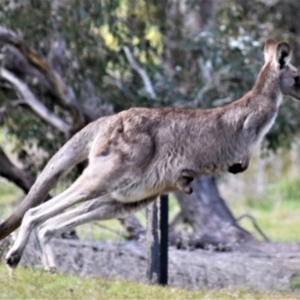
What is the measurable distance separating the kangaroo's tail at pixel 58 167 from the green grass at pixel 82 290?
56cm

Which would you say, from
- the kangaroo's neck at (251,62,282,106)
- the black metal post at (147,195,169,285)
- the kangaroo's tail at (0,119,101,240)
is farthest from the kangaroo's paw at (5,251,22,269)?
the kangaroo's neck at (251,62,282,106)

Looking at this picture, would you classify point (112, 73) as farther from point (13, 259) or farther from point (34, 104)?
point (13, 259)

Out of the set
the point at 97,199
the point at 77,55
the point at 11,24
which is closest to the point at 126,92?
the point at 77,55

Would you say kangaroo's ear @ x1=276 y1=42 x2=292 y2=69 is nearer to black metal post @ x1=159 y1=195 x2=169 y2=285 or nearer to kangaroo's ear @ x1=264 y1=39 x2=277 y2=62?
kangaroo's ear @ x1=264 y1=39 x2=277 y2=62

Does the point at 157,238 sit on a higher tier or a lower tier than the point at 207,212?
lower

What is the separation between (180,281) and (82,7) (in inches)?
195

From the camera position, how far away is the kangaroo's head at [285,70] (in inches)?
317

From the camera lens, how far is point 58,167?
762 centimetres

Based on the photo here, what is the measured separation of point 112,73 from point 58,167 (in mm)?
7112

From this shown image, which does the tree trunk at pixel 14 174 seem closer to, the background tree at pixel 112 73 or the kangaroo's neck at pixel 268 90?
the background tree at pixel 112 73

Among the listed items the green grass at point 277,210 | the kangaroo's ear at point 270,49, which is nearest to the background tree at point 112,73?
the kangaroo's ear at point 270,49

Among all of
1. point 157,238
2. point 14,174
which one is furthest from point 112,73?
point 157,238

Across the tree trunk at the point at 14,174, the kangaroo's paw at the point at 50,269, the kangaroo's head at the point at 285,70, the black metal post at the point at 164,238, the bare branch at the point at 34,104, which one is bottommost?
the kangaroo's paw at the point at 50,269

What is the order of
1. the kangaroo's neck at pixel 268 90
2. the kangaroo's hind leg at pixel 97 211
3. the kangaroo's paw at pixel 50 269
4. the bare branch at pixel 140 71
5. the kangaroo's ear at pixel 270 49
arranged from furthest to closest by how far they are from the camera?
1. the bare branch at pixel 140 71
2. the kangaroo's ear at pixel 270 49
3. the kangaroo's neck at pixel 268 90
4. the kangaroo's hind leg at pixel 97 211
5. the kangaroo's paw at pixel 50 269
